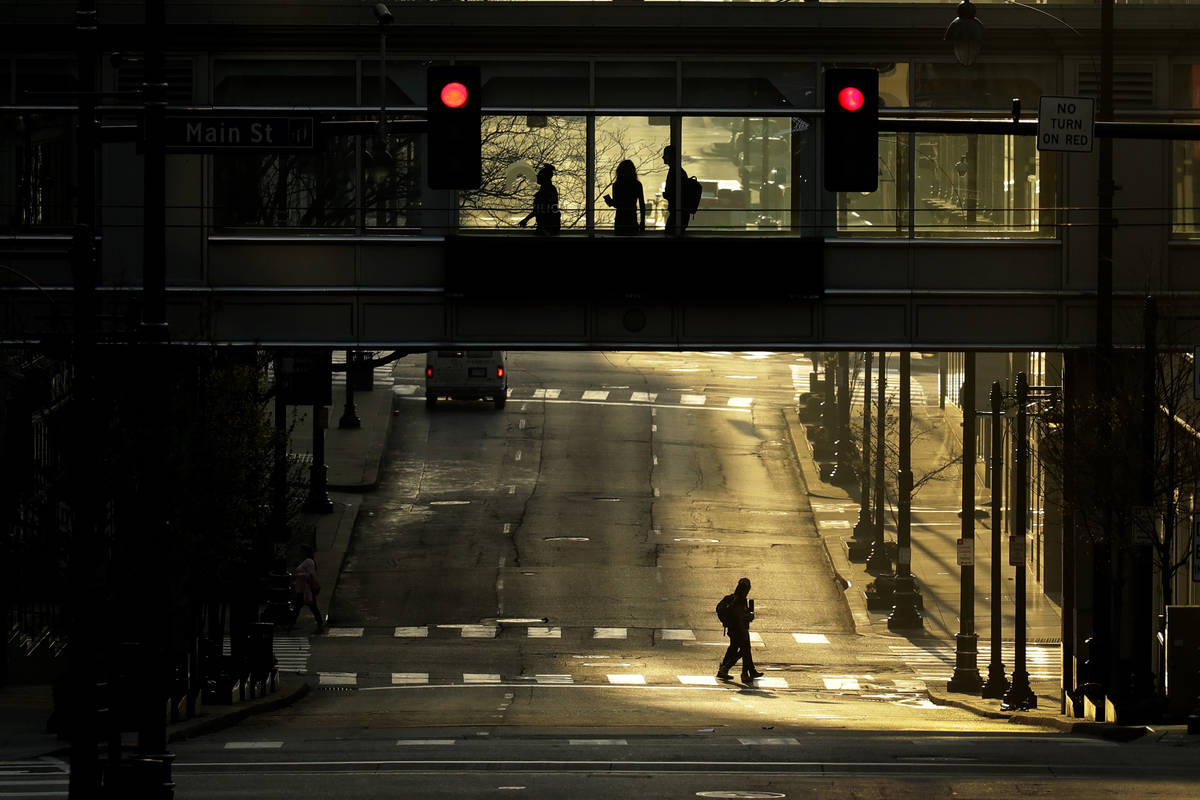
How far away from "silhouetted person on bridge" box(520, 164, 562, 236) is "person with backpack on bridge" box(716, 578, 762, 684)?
23.2 feet

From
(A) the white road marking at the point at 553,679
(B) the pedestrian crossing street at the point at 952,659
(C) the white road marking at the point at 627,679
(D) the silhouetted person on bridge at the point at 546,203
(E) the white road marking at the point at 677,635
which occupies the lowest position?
(B) the pedestrian crossing street at the point at 952,659

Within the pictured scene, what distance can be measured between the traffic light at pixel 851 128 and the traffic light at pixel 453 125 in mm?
2826

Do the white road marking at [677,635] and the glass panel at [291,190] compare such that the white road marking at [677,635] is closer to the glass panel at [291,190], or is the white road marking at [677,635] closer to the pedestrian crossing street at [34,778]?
the glass panel at [291,190]

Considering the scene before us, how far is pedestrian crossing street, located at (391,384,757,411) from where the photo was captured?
61656 mm

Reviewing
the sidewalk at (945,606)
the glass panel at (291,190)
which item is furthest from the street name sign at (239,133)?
the sidewalk at (945,606)

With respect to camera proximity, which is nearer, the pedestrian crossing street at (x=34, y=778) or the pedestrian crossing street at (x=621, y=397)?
the pedestrian crossing street at (x=34, y=778)

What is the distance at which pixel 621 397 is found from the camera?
206 ft

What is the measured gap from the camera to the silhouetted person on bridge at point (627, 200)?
2734 cm

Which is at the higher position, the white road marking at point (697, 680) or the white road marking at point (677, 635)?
the white road marking at point (677, 635)

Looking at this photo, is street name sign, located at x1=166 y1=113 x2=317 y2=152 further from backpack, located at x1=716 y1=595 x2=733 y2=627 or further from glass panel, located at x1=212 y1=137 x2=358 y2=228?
backpack, located at x1=716 y1=595 x2=733 y2=627

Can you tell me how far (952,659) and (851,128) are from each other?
22.1 metres

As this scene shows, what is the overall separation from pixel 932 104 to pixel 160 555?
610 inches

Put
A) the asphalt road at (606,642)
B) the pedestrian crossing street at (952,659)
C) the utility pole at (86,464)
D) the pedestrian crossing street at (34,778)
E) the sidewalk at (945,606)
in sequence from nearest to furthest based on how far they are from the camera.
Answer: the utility pole at (86,464) < the pedestrian crossing street at (34,778) < the asphalt road at (606,642) < the sidewalk at (945,606) < the pedestrian crossing street at (952,659)

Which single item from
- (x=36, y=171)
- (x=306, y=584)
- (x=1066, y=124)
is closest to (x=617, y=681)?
(x=306, y=584)
